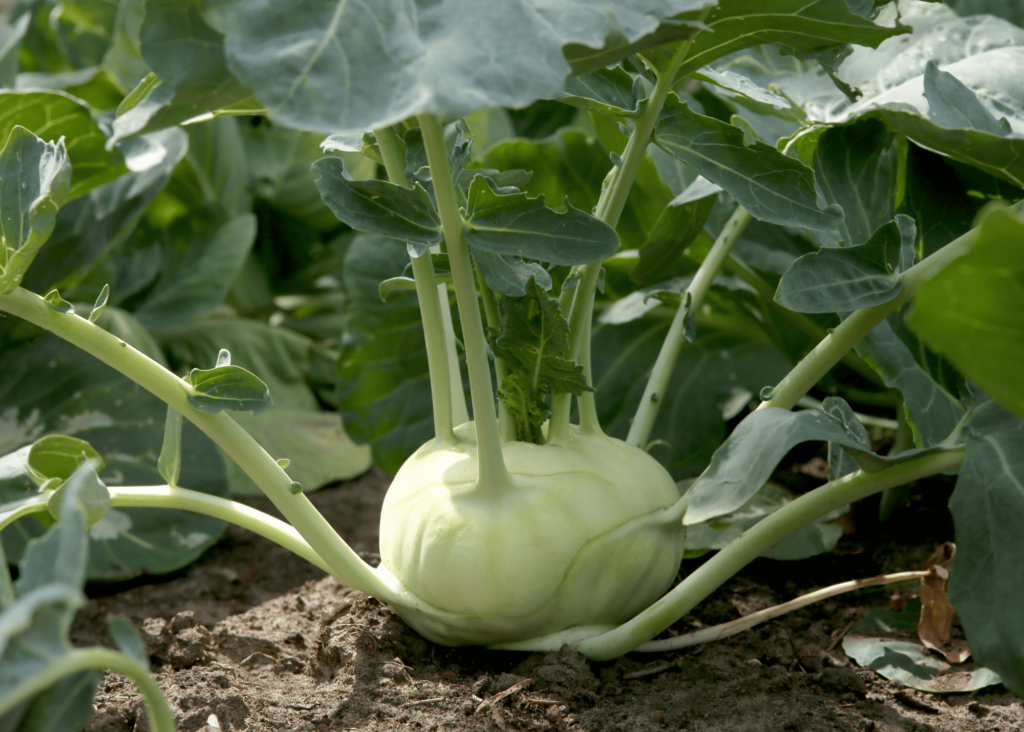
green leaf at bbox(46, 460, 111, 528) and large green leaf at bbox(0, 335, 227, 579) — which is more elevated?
green leaf at bbox(46, 460, 111, 528)

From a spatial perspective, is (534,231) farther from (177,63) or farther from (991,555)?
(991,555)

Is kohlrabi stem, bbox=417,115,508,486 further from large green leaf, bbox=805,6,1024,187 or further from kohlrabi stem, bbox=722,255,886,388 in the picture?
kohlrabi stem, bbox=722,255,886,388

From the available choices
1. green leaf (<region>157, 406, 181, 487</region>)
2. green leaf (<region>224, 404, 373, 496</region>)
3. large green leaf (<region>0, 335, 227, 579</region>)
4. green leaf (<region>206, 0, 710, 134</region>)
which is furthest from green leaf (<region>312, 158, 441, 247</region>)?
green leaf (<region>224, 404, 373, 496</region>)

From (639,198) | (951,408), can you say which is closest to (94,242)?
(639,198)

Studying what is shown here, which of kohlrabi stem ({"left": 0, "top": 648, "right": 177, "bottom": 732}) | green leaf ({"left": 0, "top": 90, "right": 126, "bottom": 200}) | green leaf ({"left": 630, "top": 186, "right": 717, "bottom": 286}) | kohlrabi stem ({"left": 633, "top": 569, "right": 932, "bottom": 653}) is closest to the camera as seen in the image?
kohlrabi stem ({"left": 0, "top": 648, "right": 177, "bottom": 732})

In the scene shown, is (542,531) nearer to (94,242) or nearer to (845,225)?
(845,225)

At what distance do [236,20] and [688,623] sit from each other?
2.38 ft

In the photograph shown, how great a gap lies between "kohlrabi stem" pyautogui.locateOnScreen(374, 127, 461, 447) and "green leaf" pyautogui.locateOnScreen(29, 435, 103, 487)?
0.32m

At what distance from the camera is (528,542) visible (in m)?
0.71

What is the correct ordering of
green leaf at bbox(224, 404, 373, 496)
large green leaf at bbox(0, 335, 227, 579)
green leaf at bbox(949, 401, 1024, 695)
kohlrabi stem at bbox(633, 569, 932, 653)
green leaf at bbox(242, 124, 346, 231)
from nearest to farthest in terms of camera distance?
green leaf at bbox(949, 401, 1024, 695), kohlrabi stem at bbox(633, 569, 932, 653), large green leaf at bbox(0, 335, 227, 579), green leaf at bbox(224, 404, 373, 496), green leaf at bbox(242, 124, 346, 231)

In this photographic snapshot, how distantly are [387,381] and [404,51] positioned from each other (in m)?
0.75

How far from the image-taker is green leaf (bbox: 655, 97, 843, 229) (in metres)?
0.70

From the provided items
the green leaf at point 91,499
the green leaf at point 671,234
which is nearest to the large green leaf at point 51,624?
the green leaf at point 91,499

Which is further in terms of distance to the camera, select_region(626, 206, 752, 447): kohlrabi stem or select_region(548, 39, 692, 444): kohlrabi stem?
select_region(626, 206, 752, 447): kohlrabi stem
